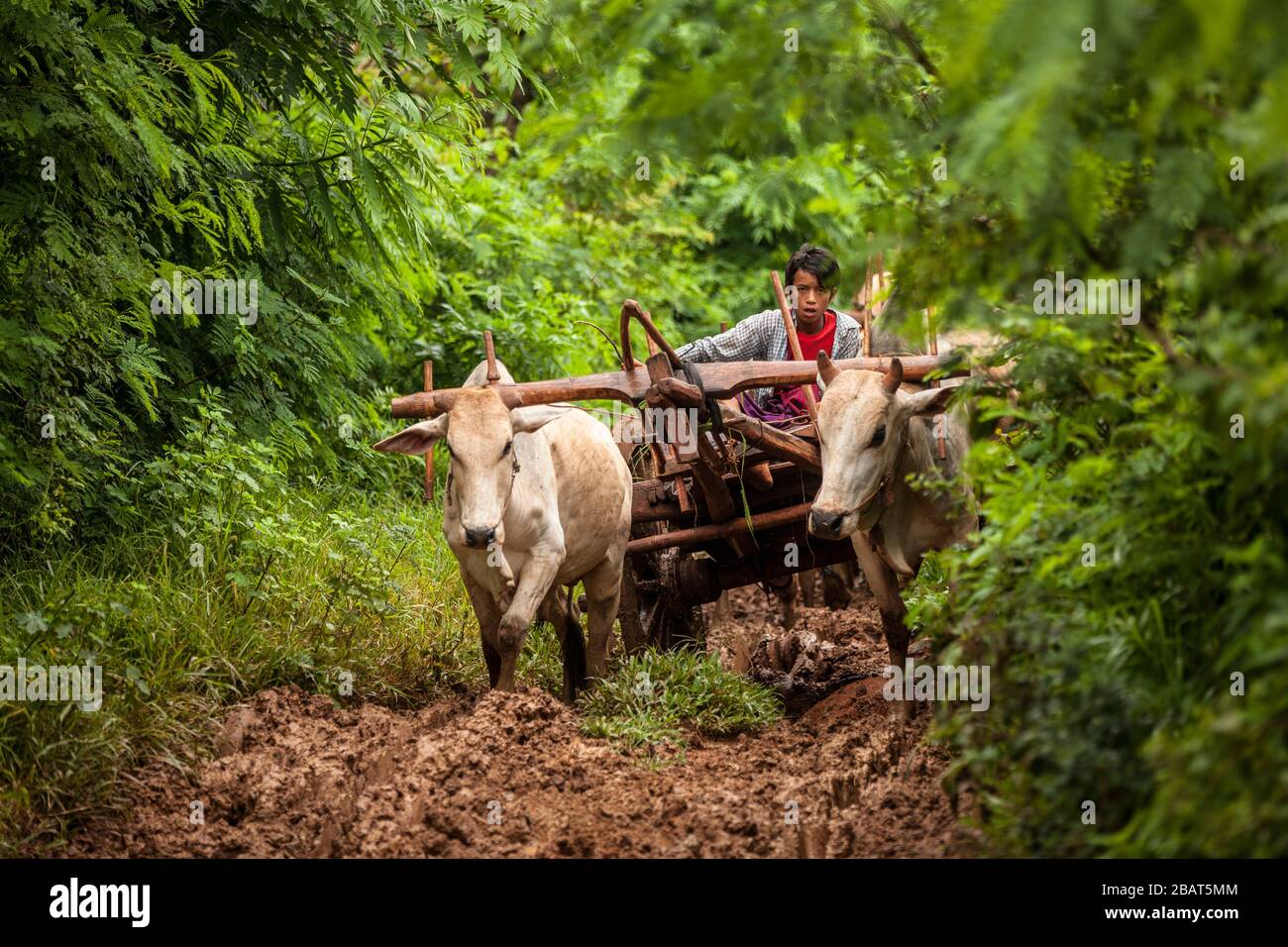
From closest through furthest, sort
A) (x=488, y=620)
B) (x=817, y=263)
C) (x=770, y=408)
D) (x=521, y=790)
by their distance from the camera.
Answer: (x=521, y=790), (x=488, y=620), (x=770, y=408), (x=817, y=263)

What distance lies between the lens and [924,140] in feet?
14.9

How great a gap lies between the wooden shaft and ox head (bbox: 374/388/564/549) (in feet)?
3.65

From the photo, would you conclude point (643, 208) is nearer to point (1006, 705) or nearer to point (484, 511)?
point (484, 511)

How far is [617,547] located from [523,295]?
539cm

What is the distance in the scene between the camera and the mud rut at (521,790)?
530 cm

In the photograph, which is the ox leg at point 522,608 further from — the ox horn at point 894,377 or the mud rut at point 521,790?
the ox horn at point 894,377

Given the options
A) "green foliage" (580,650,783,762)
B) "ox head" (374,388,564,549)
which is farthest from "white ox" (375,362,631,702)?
"green foliage" (580,650,783,762)

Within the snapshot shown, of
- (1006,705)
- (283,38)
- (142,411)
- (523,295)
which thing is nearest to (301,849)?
(1006,705)

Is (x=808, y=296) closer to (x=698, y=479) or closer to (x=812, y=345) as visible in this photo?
(x=812, y=345)

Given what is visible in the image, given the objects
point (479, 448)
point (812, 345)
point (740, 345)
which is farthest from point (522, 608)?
point (812, 345)

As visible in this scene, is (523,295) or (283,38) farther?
(523,295)

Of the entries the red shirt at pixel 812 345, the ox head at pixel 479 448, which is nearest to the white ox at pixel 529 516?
the ox head at pixel 479 448

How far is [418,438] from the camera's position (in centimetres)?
692
